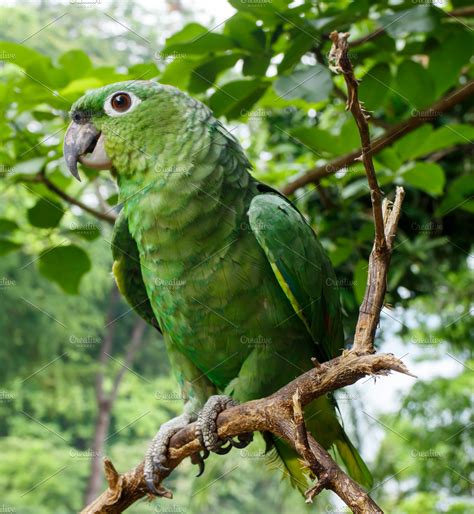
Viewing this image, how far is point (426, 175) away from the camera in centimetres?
114

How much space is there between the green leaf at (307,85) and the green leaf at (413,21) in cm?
13

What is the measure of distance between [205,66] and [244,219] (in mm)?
290

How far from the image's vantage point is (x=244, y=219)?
3.43ft

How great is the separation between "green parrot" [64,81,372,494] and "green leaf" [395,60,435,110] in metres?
0.30

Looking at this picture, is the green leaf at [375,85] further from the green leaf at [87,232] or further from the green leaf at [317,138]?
the green leaf at [87,232]

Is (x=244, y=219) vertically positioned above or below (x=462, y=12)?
below

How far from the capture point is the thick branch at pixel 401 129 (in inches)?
45.5

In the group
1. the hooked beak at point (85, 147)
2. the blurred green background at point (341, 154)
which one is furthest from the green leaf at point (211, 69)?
the hooked beak at point (85, 147)

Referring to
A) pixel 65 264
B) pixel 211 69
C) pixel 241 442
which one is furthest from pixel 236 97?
pixel 241 442

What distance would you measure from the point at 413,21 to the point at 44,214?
2.64 ft

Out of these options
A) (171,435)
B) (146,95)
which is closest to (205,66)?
(146,95)

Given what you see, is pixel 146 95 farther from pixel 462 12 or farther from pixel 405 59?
pixel 462 12

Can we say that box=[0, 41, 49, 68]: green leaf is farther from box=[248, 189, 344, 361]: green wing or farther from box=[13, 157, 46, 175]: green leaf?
box=[248, 189, 344, 361]: green wing

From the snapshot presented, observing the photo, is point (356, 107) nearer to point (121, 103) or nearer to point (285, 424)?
point (285, 424)
